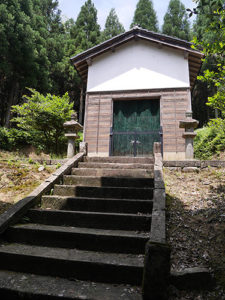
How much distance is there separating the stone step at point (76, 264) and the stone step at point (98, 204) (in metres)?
1.10

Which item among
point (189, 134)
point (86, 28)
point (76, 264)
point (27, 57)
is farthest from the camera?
point (86, 28)

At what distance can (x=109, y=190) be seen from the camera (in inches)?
176

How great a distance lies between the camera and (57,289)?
2.34 m

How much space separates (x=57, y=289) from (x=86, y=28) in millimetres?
23542

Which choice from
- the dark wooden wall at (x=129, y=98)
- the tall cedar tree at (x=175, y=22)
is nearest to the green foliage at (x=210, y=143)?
the dark wooden wall at (x=129, y=98)

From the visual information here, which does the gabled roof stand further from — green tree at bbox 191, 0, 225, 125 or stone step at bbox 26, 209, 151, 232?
stone step at bbox 26, 209, 151, 232

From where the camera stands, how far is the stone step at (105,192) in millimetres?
4352

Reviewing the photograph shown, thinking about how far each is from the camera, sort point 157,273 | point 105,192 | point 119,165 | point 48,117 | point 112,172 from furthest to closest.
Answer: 1. point 48,117
2. point 119,165
3. point 112,172
4. point 105,192
5. point 157,273

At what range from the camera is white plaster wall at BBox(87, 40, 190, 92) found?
9031 mm

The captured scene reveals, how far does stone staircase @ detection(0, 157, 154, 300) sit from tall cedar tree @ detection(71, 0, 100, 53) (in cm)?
1881

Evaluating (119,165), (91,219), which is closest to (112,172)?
(119,165)

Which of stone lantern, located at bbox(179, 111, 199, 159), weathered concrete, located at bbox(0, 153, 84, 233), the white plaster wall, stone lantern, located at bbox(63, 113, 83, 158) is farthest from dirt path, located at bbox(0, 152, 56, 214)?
the white plaster wall

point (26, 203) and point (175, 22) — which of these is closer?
point (26, 203)

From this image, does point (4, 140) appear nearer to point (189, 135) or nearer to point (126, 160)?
point (126, 160)
